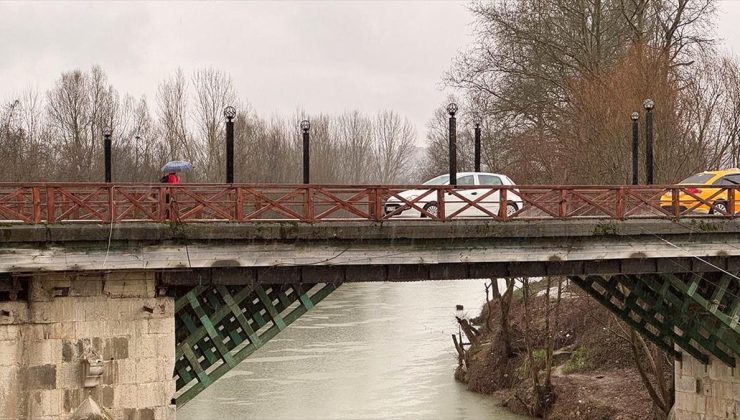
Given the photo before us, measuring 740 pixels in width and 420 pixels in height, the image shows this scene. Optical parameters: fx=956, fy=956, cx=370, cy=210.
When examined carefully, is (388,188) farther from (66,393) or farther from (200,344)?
(66,393)

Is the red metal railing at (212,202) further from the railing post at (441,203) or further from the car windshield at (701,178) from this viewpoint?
the car windshield at (701,178)

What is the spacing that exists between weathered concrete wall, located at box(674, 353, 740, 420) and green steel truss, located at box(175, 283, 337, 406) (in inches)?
352

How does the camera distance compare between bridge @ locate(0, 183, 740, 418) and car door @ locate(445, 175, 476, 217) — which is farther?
car door @ locate(445, 175, 476, 217)

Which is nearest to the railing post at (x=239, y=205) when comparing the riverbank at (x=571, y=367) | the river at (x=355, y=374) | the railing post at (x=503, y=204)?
the railing post at (x=503, y=204)

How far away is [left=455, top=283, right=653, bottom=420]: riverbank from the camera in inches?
1012

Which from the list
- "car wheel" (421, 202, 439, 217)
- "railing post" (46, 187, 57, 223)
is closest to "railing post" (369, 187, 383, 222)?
"car wheel" (421, 202, 439, 217)

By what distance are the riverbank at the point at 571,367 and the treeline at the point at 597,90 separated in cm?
492

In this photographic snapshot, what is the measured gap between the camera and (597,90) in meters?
29.2

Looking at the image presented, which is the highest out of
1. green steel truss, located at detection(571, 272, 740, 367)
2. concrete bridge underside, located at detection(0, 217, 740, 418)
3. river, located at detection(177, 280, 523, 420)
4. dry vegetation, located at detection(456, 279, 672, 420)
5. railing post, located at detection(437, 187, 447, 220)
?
railing post, located at detection(437, 187, 447, 220)

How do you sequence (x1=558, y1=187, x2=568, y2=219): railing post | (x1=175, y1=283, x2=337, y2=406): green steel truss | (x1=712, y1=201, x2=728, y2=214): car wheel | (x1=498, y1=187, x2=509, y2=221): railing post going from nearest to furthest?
(x1=175, y1=283, x2=337, y2=406): green steel truss < (x1=498, y1=187, x2=509, y2=221): railing post < (x1=558, y1=187, x2=568, y2=219): railing post < (x1=712, y1=201, x2=728, y2=214): car wheel

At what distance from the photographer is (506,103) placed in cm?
3628

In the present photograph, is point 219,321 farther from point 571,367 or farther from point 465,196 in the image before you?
point 571,367

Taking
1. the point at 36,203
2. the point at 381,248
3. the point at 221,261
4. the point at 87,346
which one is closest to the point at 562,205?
the point at 381,248

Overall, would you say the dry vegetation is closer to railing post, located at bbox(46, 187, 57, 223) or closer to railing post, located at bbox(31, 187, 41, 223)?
railing post, located at bbox(46, 187, 57, 223)
